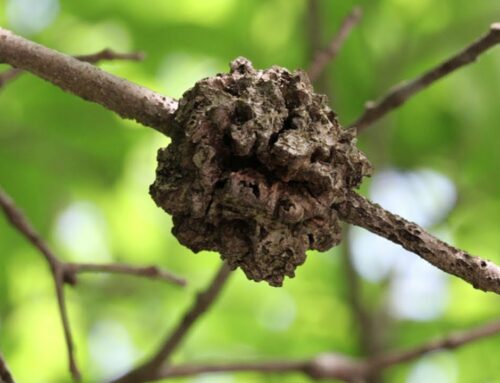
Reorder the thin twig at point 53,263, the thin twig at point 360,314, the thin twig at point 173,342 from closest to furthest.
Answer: the thin twig at point 53,263, the thin twig at point 173,342, the thin twig at point 360,314

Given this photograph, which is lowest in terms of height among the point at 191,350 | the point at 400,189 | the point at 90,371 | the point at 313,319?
the point at 90,371

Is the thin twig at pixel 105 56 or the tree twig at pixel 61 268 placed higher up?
the thin twig at pixel 105 56

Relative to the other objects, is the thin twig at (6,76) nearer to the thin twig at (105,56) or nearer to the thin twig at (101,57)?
the thin twig at (101,57)

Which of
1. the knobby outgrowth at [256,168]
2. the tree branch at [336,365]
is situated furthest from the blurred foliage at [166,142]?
the knobby outgrowth at [256,168]

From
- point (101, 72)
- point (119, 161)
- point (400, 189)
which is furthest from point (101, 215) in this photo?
point (101, 72)

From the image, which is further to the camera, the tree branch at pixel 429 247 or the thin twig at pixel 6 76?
the thin twig at pixel 6 76

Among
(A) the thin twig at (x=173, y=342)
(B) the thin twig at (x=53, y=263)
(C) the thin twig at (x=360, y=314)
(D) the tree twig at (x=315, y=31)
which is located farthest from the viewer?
(C) the thin twig at (x=360, y=314)

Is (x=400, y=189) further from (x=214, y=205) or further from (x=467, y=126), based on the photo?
(x=214, y=205)

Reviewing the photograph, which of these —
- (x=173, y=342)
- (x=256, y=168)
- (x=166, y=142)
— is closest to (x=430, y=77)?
(x=256, y=168)
